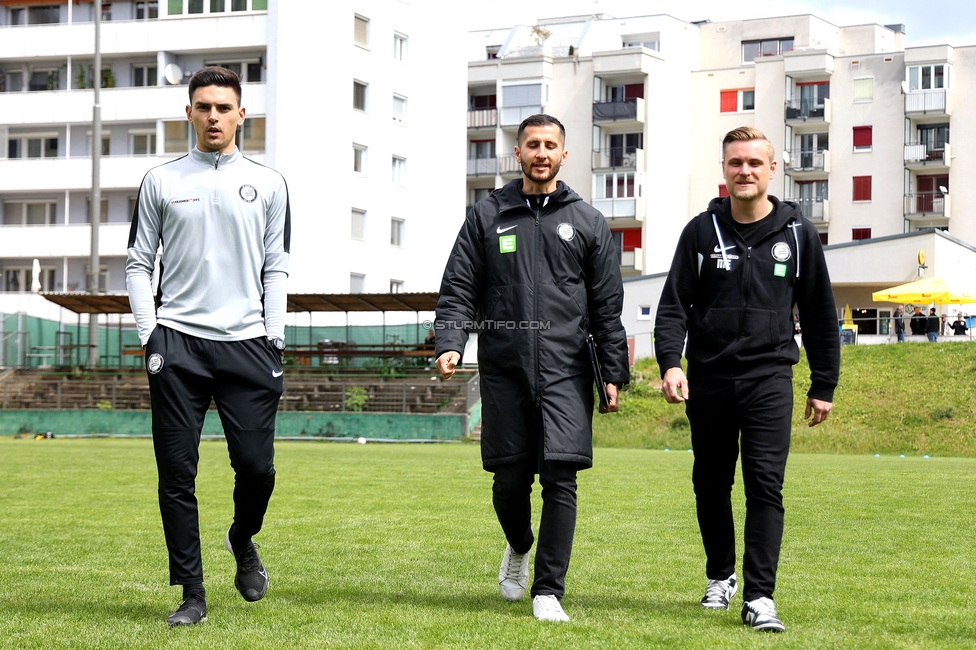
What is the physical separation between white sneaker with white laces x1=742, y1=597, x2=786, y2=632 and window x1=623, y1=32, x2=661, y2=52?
2704 inches

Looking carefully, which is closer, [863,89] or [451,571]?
[451,571]

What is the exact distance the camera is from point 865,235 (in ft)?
225

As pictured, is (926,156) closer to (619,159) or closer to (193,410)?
(619,159)

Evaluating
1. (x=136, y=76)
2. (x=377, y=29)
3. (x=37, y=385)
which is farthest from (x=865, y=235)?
(x=37, y=385)

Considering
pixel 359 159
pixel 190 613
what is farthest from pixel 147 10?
pixel 190 613

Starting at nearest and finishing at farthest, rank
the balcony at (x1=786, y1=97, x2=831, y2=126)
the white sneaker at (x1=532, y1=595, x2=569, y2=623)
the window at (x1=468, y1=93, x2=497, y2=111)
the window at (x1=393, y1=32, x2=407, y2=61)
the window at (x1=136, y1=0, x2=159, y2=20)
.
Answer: the white sneaker at (x1=532, y1=595, x2=569, y2=623)
the window at (x1=136, y1=0, x2=159, y2=20)
the window at (x1=393, y1=32, x2=407, y2=61)
the balcony at (x1=786, y1=97, x2=831, y2=126)
the window at (x1=468, y1=93, x2=497, y2=111)

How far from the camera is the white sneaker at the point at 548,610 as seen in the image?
6.21m

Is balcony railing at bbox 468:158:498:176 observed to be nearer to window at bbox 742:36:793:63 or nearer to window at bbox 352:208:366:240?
window at bbox 742:36:793:63

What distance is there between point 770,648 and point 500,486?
1780 millimetres

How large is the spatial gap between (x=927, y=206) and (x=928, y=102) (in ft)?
16.7

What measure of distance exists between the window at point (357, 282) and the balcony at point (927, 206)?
28837 mm

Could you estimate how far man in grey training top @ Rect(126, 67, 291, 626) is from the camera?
6281 mm

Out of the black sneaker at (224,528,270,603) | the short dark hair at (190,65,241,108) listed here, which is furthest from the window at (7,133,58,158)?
the black sneaker at (224,528,270,603)

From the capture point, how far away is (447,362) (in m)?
6.59
